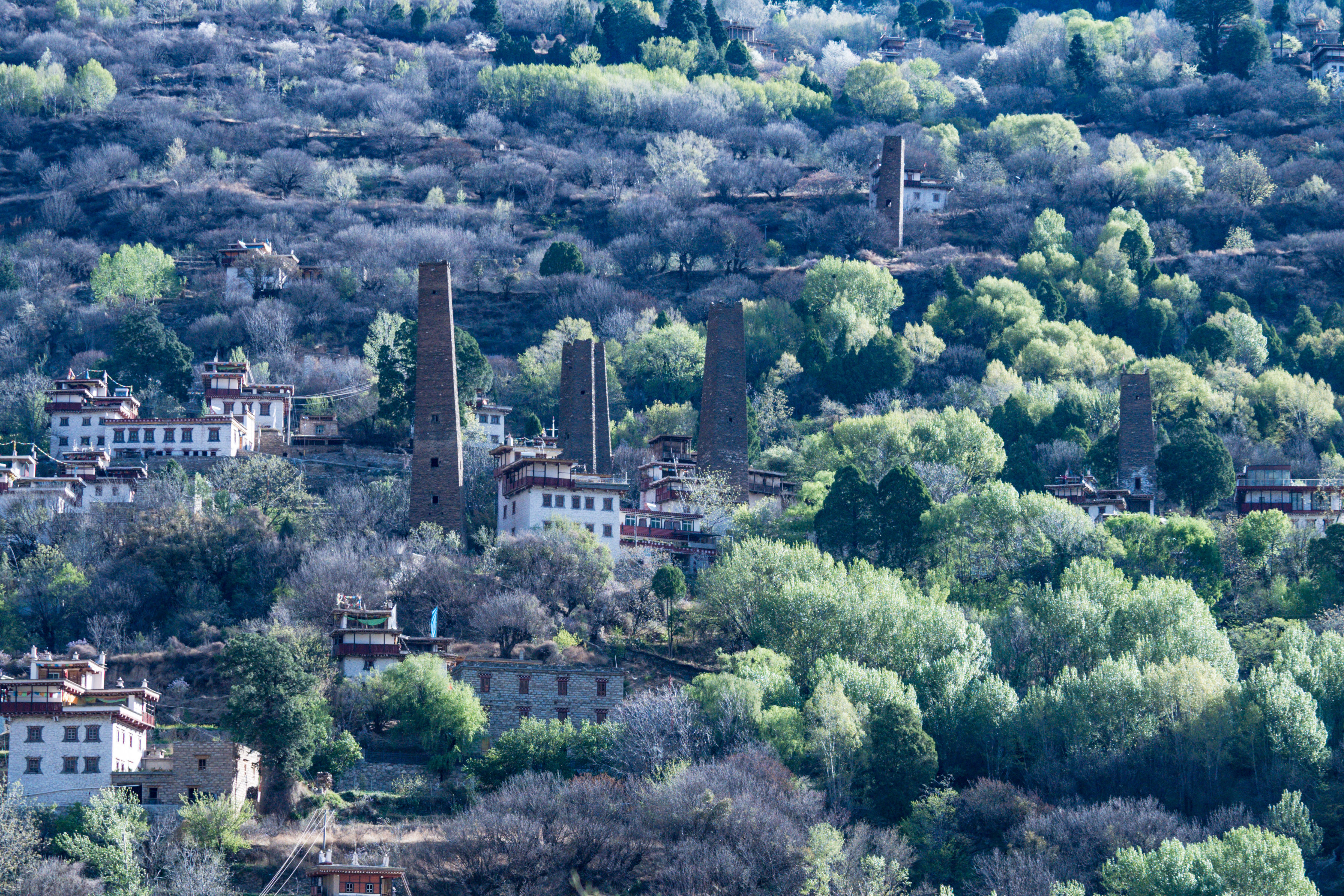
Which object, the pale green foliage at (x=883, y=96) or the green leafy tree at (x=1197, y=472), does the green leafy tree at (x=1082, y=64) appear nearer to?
the pale green foliage at (x=883, y=96)

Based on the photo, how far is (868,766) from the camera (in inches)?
2685

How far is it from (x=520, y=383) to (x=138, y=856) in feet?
166

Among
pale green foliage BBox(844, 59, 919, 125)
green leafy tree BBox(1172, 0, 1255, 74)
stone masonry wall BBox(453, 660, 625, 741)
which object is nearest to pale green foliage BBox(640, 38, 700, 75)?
pale green foliage BBox(844, 59, 919, 125)

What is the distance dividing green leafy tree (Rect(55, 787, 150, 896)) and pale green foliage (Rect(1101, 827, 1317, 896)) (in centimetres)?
2667

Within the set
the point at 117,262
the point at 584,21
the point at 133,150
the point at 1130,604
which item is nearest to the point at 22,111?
the point at 133,150

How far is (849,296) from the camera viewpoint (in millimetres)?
122250

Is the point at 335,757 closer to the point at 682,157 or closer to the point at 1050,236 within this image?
the point at 1050,236

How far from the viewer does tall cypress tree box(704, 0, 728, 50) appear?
189375 millimetres

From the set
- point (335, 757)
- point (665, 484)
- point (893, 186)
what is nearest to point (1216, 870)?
point (335, 757)

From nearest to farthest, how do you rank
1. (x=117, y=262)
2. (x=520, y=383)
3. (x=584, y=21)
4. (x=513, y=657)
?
(x=513, y=657) → (x=520, y=383) → (x=117, y=262) → (x=584, y=21)

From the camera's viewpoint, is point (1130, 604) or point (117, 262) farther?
point (117, 262)

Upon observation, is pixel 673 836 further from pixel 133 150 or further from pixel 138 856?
Result: pixel 133 150

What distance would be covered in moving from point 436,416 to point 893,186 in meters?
57.7

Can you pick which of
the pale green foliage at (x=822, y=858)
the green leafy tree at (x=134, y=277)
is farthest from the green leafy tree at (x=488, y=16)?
the pale green foliage at (x=822, y=858)
